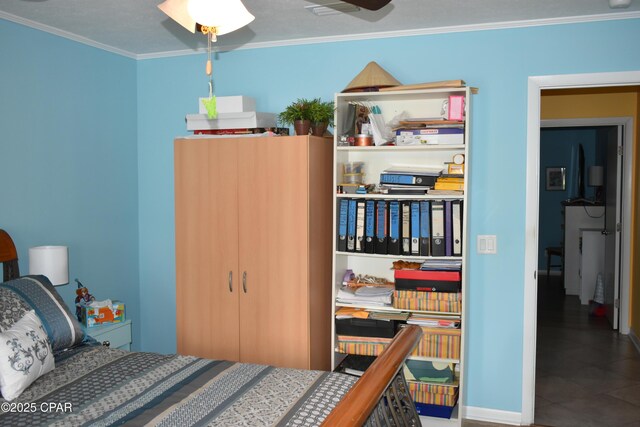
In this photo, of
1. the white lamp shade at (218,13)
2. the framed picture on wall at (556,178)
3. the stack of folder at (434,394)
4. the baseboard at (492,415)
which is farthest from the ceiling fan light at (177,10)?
the framed picture on wall at (556,178)

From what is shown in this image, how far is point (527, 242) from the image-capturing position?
11.7ft

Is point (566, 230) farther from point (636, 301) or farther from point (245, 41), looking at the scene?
point (245, 41)

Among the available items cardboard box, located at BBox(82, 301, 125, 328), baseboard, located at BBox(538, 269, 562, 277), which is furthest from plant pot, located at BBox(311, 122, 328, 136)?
baseboard, located at BBox(538, 269, 562, 277)

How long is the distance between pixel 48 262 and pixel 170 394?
4.97ft

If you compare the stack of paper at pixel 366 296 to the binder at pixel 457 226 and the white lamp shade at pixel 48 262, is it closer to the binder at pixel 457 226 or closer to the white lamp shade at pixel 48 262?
the binder at pixel 457 226

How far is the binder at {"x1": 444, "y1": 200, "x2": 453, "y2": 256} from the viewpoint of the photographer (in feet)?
10.9

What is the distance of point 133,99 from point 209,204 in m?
1.28

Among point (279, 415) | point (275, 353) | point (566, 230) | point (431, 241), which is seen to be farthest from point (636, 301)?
point (279, 415)

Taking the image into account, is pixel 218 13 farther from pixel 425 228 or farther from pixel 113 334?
pixel 113 334

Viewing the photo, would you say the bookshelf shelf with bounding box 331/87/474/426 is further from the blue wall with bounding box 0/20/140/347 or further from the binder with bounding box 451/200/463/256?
the blue wall with bounding box 0/20/140/347

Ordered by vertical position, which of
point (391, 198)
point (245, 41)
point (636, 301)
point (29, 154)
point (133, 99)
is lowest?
point (636, 301)

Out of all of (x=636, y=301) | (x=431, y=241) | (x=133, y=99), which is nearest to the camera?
(x=431, y=241)

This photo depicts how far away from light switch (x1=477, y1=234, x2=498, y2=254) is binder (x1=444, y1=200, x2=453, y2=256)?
0.39m

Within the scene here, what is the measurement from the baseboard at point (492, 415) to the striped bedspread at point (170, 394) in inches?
65.0
